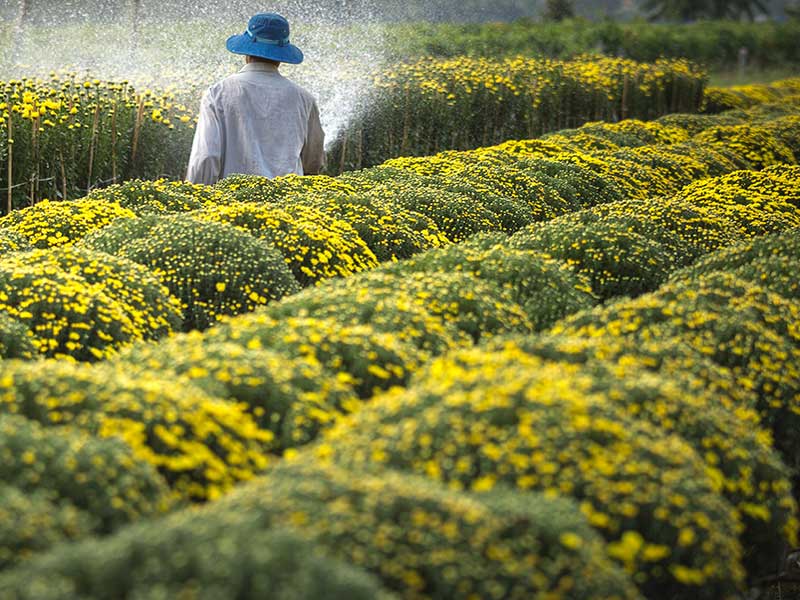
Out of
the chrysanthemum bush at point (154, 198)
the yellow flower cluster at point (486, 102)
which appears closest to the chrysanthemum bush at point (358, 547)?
the chrysanthemum bush at point (154, 198)

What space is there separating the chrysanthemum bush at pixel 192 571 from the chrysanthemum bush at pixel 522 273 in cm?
285

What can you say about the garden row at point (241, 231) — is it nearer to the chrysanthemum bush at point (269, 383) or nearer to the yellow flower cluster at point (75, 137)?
the chrysanthemum bush at point (269, 383)

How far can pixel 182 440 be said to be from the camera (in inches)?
136

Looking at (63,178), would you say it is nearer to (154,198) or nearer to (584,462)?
(154,198)

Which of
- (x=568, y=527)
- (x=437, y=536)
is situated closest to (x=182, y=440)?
(x=437, y=536)

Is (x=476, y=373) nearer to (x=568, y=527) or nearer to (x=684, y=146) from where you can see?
(x=568, y=527)

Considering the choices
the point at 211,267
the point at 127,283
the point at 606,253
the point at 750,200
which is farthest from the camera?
the point at 750,200

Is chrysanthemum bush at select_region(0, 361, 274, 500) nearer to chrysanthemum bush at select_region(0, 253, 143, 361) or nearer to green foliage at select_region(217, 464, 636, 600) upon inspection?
green foliage at select_region(217, 464, 636, 600)

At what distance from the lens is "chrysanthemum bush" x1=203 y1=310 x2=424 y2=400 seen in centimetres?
422

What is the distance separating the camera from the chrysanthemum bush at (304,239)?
6.14 meters

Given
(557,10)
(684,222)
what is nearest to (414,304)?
(684,222)

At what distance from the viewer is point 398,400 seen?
3598 millimetres

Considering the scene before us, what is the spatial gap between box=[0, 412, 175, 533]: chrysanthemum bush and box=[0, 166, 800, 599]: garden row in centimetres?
5

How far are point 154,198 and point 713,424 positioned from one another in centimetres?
421
